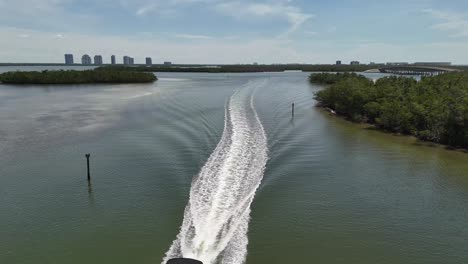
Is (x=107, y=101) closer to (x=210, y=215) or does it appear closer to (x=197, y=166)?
(x=197, y=166)

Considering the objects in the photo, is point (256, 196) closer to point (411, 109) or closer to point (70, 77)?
point (411, 109)

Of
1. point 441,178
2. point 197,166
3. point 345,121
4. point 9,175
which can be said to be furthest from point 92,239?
point 345,121

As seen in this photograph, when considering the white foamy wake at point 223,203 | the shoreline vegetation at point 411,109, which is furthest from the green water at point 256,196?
the shoreline vegetation at point 411,109

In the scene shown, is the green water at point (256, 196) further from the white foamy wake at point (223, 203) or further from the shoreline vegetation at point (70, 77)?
the shoreline vegetation at point (70, 77)

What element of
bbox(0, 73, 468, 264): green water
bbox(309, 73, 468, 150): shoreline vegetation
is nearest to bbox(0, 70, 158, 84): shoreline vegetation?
bbox(0, 73, 468, 264): green water

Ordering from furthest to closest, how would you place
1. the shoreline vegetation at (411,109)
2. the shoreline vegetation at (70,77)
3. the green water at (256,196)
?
the shoreline vegetation at (70,77)
the shoreline vegetation at (411,109)
the green water at (256,196)
